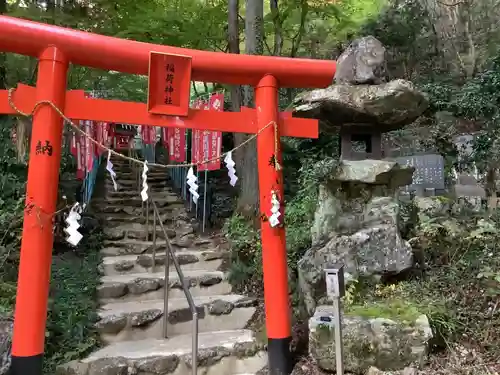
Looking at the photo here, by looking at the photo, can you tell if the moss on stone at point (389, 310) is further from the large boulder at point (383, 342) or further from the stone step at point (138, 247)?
the stone step at point (138, 247)

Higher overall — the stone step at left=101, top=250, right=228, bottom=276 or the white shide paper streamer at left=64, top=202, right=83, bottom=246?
the white shide paper streamer at left=64, top=202, right=83, bottom=246

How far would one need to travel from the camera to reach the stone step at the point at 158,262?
6.64 meters

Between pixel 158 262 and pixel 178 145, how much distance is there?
11.8ft

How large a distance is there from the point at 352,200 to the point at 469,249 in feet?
4.90

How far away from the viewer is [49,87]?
4070 mm

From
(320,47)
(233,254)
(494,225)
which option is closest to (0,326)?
(233,254)

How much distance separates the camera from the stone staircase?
14.8 ft

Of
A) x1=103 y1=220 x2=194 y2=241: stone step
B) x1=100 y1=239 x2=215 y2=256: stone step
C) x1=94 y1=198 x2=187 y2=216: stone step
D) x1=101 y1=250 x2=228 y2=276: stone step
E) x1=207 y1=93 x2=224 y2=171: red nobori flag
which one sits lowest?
x1=101 y1=250 x2=228 y2=276: stone step

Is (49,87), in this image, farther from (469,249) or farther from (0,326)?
(469,249)

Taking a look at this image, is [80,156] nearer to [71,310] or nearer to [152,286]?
[152,286]

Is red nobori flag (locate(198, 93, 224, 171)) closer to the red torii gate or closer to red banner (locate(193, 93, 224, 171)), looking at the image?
red banner (locate(193, 93, 224, 171))

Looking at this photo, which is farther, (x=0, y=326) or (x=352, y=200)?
(x=352, y=200)

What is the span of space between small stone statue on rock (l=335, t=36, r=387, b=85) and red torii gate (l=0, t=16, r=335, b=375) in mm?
171

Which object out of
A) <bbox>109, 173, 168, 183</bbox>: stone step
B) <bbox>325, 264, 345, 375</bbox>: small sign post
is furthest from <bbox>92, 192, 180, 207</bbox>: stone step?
<bbox>325, 264, 345, 375</bbox>: small sign post
